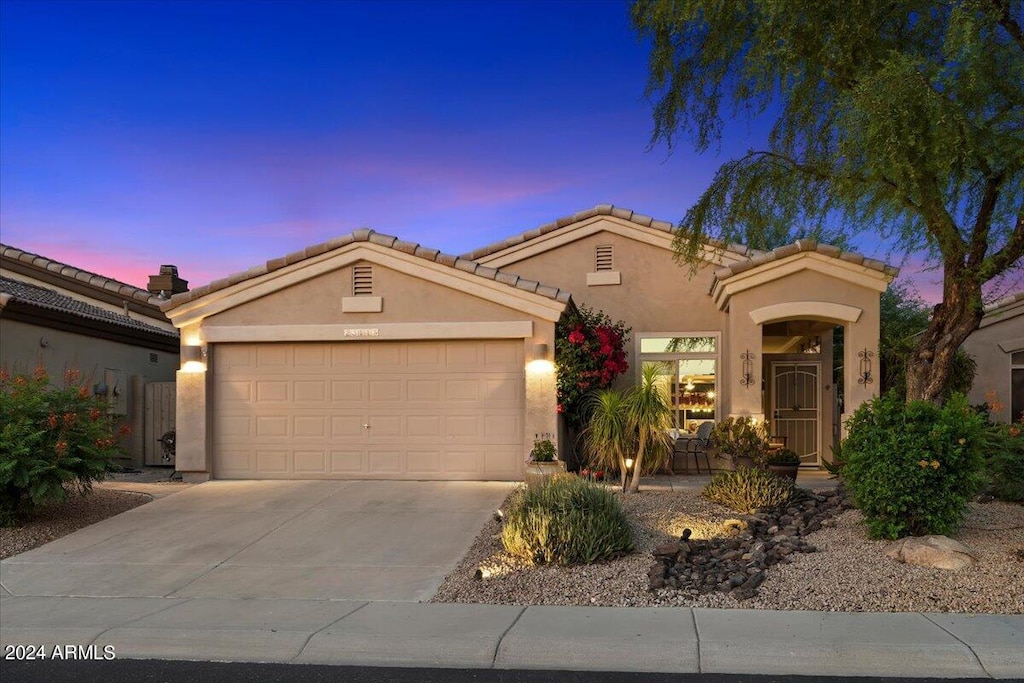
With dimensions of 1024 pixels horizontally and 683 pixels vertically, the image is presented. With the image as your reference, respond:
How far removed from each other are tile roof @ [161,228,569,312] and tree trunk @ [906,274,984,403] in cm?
507

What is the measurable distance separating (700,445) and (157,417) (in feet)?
35.6

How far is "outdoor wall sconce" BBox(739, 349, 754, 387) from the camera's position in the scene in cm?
1312

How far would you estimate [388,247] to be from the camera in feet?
41.9

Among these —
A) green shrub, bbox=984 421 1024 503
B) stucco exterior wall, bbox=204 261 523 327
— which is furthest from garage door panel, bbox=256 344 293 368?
green shrub, bbox=984 421 1024 503

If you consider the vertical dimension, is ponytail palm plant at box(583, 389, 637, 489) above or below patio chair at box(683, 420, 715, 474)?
above

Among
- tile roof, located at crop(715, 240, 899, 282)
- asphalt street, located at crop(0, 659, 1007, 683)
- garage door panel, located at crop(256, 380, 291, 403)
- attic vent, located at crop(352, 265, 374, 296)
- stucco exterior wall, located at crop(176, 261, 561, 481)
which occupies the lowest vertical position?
asphalt street, located at crop(0, 659, 1007, 683)

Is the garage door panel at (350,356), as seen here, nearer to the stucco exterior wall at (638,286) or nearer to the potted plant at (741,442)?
the stucco exterior wall at (638,286)

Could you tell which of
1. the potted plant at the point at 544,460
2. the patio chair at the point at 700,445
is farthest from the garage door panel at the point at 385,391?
the patio chair at the point at 700,445

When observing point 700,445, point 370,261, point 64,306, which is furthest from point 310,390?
point 700,445

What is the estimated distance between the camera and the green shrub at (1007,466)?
9.98m

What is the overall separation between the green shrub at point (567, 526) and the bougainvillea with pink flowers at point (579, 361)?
3738 millimetres

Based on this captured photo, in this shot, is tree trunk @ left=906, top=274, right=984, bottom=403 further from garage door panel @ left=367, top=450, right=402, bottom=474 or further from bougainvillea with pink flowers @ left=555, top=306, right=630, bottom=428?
garage door panel @ left=367, top=450, right=402, bottom=474

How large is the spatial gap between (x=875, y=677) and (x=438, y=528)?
5535 mm

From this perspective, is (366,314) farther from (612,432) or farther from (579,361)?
(612,432)
